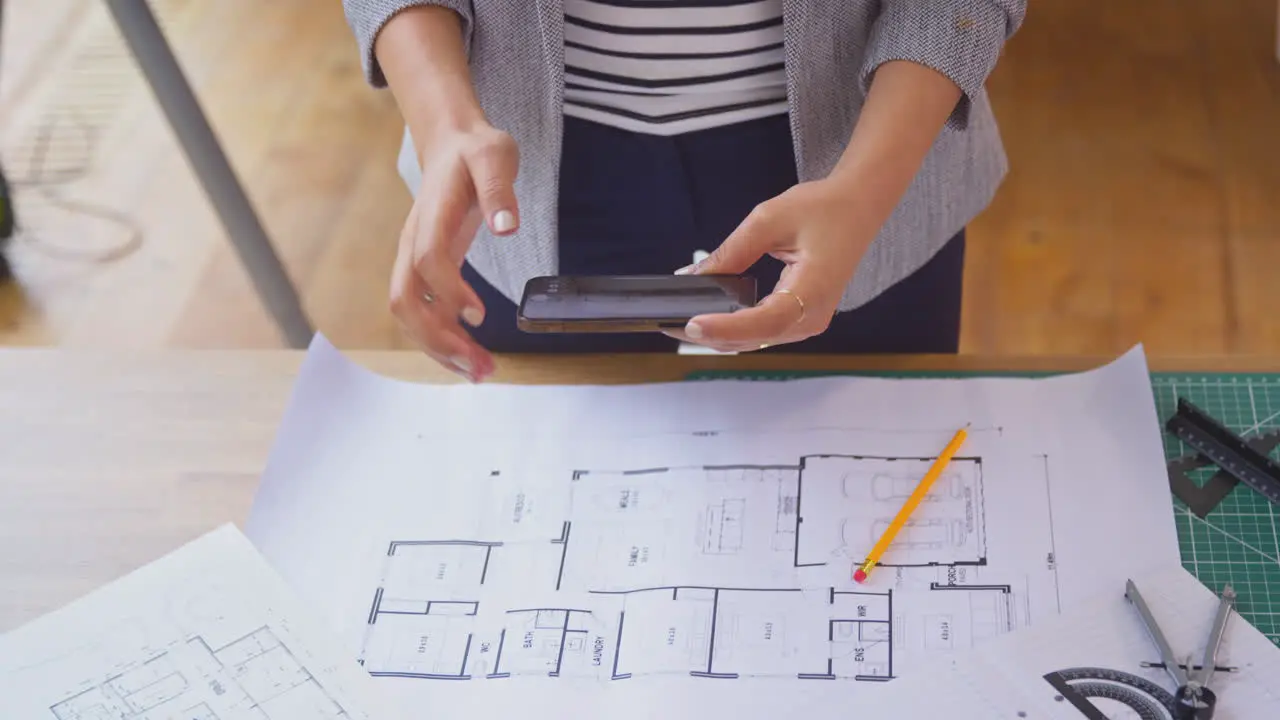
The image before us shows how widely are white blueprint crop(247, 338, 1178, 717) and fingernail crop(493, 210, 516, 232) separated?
17cm

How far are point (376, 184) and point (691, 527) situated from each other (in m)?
1.45

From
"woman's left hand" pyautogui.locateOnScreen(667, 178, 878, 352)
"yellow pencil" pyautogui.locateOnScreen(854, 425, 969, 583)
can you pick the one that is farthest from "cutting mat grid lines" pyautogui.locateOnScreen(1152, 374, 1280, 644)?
"woman's left hand" pyautogui.locateOnScreen(667, 178, 878, 352)

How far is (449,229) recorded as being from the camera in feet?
2.27

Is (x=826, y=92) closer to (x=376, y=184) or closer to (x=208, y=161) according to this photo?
(x=208, y=161)

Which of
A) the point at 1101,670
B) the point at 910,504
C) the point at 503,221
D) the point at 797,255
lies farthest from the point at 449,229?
the point at 1101,670

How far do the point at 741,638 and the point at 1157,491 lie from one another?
0.84ft

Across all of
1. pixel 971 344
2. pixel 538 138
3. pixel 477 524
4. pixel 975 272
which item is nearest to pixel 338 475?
pixel 477 524

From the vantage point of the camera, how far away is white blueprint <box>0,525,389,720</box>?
2.14 feet

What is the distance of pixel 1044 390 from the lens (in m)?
0.77

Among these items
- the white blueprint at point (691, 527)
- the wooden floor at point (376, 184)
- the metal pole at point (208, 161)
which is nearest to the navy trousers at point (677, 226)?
the white blueprint at point (691, 527)

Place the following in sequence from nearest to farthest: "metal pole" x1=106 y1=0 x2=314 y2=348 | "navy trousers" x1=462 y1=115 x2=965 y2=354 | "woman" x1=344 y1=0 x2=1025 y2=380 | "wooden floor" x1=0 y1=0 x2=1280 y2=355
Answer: "woman" x1=344 y1=0 x2=1025 y2=380, "navy trousers" x1=462 y1=115 x2=965 y2=354, "metal pole" x1=106 y1=0 x2=314 y2=348, "wooden floor" x1=0 y1=0 x2=1280 y2=355

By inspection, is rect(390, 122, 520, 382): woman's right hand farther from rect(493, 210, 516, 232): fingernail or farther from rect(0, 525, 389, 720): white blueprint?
rect(0, 525, 389, 720): white blueprint

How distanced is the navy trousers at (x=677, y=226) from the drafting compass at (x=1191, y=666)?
0.31 metres

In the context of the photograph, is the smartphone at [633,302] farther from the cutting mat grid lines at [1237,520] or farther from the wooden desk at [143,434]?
the cutting mat grid lines at [1237,520]
